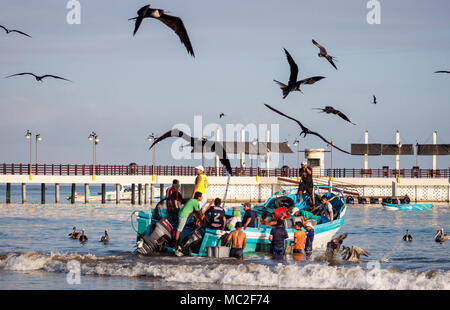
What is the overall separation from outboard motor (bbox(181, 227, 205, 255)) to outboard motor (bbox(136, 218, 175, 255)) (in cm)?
46

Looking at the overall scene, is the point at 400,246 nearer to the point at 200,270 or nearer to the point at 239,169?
the point at 200,270

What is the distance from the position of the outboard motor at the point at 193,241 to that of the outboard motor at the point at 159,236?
46 cm

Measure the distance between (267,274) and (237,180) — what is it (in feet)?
158

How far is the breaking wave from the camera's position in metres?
17.3

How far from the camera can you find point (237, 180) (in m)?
65.9

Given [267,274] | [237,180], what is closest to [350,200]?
[237,180]

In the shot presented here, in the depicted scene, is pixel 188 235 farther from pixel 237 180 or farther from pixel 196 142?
pixel 237 180

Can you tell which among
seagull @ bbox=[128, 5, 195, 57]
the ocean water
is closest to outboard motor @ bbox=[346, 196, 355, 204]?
the ocean water

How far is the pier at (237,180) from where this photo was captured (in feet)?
201

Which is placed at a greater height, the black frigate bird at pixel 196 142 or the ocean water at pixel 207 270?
the black frigate bird at pixel 196 142

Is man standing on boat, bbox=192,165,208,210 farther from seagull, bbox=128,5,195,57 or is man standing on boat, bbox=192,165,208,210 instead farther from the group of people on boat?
seagull, bbox=128,5,195,57

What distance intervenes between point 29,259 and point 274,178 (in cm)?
4900

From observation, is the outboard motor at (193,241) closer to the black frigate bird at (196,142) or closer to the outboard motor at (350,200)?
the black frigate bird at (196,142)

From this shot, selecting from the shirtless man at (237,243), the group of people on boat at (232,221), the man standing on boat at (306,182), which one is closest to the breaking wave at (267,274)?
the shirtless man at (237,243)
